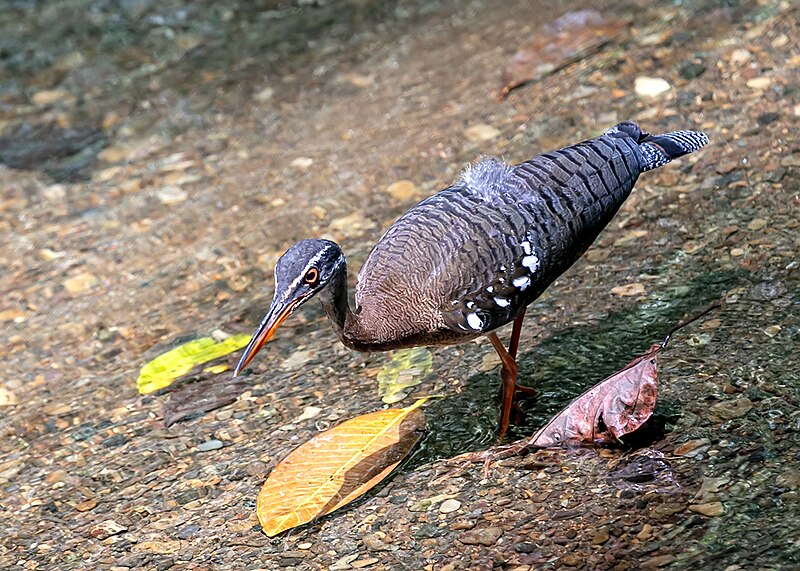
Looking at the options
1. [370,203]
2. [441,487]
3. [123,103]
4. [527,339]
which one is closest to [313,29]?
[123,103]

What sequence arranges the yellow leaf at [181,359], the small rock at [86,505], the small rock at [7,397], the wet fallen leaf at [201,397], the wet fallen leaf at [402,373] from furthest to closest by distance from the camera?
the small rock at [7,397]
the yellow leaf at [181,359]
the wet fallen leaf at [201,397]
the wet fallen leaf at [402,373]
the small rock at [86,505]

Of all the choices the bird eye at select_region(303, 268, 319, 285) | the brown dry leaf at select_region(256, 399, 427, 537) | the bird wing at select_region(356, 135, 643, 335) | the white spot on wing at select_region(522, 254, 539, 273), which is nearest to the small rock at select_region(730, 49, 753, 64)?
the bird wing at select_region(356, 135, 643, 335)

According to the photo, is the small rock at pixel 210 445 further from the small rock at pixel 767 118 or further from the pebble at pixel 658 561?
the small rock at pixel 767 118

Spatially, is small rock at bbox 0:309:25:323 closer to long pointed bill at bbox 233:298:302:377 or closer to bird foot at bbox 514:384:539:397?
long pointed bill at bbox 233:298:302:377

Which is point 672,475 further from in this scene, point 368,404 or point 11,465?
point 11,465

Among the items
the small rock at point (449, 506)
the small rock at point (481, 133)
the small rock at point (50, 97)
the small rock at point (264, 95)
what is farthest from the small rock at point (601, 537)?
the small rock at point (50, 97)

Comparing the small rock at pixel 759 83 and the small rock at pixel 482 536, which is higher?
the small rock at pixel 759 83
